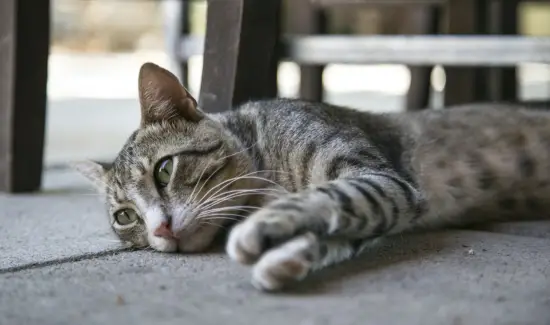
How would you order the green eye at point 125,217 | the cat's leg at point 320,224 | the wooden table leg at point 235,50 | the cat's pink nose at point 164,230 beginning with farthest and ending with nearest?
the wooden table leg at point 235,50 < the green eye at point 125,217 < the cat's pink nose at point 164,230 < the cat's leg at point 320,224

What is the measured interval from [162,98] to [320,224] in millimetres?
538

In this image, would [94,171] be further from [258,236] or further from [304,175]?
[258,236]

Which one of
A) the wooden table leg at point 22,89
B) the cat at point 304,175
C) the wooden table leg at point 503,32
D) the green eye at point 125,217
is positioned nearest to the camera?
the cat at point 304,175

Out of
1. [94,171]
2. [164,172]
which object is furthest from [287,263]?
[94,171]

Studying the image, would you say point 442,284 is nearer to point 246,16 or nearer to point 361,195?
point 361,195

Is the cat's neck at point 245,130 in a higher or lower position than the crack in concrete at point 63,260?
higher

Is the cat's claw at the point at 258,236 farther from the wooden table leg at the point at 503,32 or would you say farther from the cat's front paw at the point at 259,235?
the wooden table leg at the point at 503,32

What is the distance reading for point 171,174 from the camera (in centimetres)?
140

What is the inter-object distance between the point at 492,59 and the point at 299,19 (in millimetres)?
1126

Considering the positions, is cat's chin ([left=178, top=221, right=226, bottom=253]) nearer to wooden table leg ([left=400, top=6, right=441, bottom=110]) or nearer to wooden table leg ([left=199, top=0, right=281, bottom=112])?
wooden table leg ([left=199, top=0, right=281, bottom=112])

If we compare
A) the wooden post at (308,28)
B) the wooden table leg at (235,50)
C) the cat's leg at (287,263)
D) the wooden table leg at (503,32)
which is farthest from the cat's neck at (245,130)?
the wooden table leg at (503,32)

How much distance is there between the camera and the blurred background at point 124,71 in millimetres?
3872

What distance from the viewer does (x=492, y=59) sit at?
2.11m

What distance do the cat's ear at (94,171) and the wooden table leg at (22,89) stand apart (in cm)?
48
